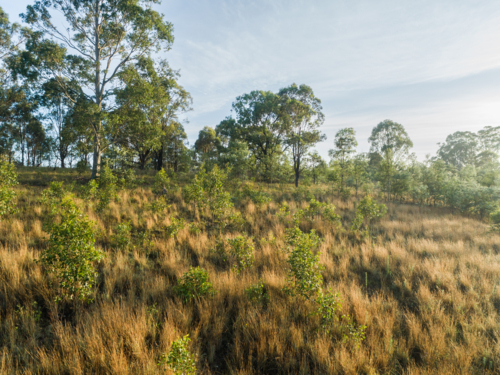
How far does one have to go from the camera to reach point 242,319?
3217 mm

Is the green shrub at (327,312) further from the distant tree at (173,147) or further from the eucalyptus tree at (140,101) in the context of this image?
the distant tree at (173,147)

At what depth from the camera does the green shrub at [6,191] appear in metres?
5.75

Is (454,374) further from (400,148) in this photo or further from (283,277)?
(400,148)

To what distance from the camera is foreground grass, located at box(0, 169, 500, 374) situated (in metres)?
2.53

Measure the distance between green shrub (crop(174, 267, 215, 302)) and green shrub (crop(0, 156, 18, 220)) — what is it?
247 inches

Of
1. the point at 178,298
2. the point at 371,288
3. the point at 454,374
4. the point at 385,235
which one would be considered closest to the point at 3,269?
the point at 178,298

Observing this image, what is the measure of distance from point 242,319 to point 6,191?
25.7 ft

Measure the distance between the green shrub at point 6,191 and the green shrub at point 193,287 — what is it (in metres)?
6.28

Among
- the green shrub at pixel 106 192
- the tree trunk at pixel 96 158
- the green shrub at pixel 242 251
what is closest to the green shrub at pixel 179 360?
the green shrub at pixel 242 251

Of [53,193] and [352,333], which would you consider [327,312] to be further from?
[53,193]

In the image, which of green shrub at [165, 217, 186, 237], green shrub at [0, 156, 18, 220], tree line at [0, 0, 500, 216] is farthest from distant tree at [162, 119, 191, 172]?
green shrub at [165, 217, 186, 237]

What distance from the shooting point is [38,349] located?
2545mm

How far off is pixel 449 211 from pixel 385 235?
972 centimetres

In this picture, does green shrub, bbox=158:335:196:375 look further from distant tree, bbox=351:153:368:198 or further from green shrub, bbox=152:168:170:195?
distant tree, bbox=351:153:368:198
